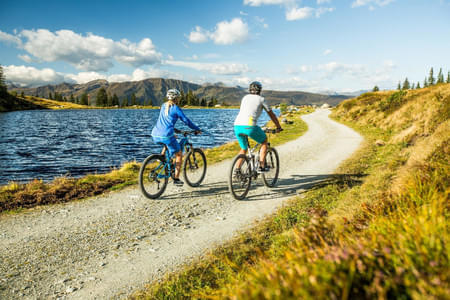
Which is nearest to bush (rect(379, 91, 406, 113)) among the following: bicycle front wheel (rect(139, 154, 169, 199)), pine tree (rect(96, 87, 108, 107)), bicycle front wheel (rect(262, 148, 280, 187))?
bicycle front wheel (rect(262, 148, 280, 187))

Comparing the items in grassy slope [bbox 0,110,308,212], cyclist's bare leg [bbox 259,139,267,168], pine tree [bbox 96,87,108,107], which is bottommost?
grassy slope [bbox 0,110,308,212]

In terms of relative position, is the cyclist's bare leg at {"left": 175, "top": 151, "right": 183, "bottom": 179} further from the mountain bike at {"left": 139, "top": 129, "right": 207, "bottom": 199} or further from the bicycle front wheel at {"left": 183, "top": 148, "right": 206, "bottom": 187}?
the bicycle front wheel at {"left": 183, "top": 148, "right": 206, "bottom": 187}

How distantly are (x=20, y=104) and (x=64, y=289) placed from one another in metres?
163

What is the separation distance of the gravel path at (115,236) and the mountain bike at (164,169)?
0.34 meters

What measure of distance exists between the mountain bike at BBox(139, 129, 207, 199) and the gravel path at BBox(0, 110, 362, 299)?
1.10 ft

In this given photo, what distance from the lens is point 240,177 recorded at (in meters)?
7.67

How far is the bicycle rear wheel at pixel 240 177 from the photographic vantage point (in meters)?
7.47

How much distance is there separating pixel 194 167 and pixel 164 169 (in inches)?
52.4

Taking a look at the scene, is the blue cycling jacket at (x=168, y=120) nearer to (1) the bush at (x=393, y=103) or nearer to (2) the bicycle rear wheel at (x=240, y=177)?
(2) the bicycle rear wheel at (x=240, y=177)

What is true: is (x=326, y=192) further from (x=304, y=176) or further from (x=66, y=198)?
(x=66, y=198)

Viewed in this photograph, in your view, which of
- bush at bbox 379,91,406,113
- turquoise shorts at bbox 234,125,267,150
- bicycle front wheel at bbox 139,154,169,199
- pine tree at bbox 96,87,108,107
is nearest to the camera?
turquoise shorts at bbox 234,125,267,150

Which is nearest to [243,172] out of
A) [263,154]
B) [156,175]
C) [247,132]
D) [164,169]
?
[263,154]

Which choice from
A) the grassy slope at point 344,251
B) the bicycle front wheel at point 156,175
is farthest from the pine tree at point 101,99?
the grassy slope at point 344,251

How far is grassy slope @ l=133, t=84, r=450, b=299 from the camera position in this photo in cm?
202
